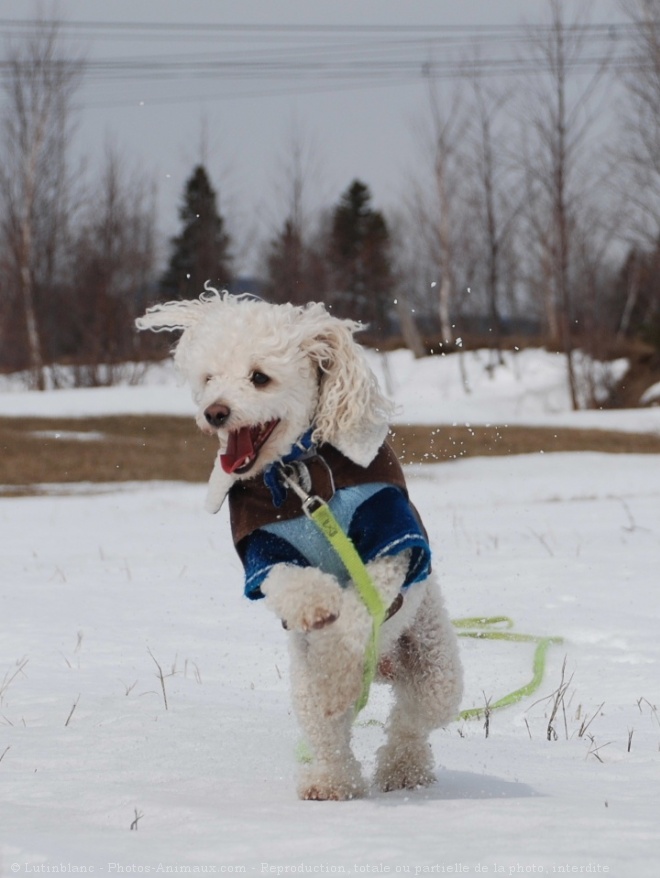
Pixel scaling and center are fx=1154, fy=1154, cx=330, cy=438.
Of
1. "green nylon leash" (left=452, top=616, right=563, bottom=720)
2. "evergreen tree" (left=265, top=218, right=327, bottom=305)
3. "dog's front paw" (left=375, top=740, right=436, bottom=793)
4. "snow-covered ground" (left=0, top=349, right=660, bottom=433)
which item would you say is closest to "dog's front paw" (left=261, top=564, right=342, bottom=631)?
"dog's front paw" (left=375, top=740, right=436, bottom=793)

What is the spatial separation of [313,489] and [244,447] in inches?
9.4

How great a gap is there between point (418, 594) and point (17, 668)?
245cm

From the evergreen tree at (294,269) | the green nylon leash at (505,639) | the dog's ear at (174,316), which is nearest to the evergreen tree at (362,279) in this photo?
the evergreen tree at (294,269)

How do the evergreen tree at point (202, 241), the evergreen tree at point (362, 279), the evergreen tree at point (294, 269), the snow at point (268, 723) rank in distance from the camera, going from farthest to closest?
the evergreen tree at point (362, 279) < the evergreen tree at point (202, 241) < the evergreen tree at point (294, 269) < the snow at point (268, 723)

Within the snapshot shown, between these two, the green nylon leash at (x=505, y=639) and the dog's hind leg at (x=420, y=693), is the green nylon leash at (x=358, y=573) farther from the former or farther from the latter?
the green nylon leash at (x=505, y=639)

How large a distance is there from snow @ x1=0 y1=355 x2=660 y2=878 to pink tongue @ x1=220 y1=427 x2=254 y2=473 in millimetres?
951

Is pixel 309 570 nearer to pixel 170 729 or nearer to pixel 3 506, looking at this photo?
pixel 170 729

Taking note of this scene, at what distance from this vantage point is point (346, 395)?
11.5 feet

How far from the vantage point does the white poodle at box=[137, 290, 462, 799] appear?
3318 millimetres

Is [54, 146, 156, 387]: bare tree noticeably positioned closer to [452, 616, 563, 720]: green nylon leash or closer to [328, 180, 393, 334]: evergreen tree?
[328, 180, 393, 334]: evergreen tree

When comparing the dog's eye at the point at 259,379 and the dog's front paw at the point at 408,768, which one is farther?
the dog's front paw at the point at 408,768

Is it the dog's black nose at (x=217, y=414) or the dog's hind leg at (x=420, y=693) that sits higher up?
the dog's black nose at (x=217, y=414)

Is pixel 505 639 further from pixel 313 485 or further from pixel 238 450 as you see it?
pixel 238 450

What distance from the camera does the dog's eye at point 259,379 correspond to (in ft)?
11.4
